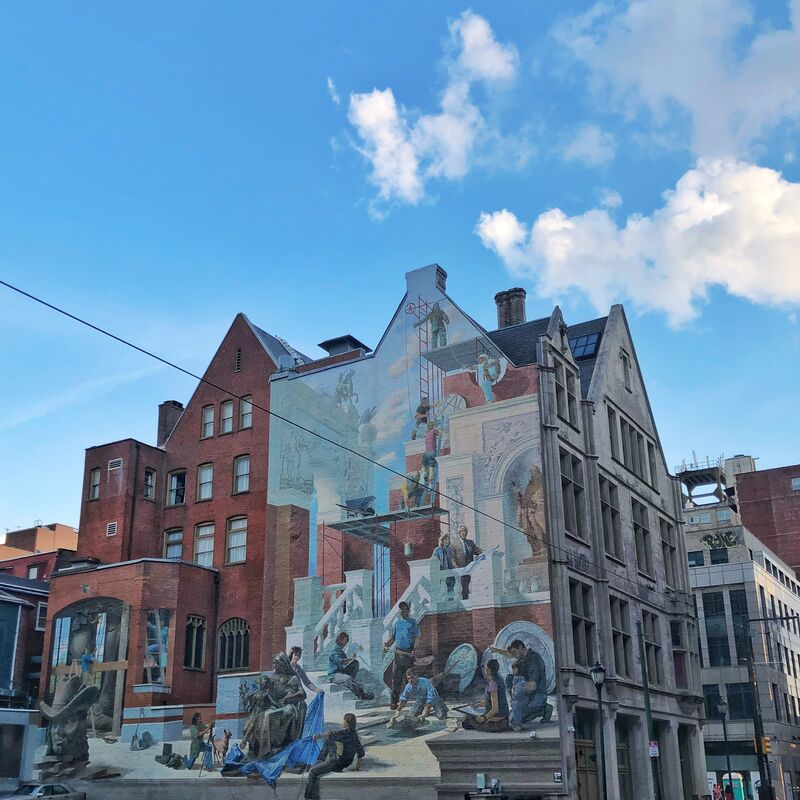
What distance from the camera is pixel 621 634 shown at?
40.8 metres

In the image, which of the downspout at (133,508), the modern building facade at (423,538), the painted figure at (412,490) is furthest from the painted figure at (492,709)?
the downspout at (133,508)

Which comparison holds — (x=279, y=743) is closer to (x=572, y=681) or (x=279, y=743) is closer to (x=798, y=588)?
(x=572, y=681)

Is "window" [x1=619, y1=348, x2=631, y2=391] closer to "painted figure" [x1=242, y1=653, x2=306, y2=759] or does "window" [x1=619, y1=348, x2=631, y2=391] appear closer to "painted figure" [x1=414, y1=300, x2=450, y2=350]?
"painted figure" [x1=414, y1=300, x2=450, y2=350]

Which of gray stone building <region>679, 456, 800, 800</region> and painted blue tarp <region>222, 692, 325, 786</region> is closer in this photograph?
painted blue tarp <region>222, 692, 325, 786</region>

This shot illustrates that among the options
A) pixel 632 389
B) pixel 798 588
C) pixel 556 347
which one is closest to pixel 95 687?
pixel 556 347

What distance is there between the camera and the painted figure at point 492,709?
114ft

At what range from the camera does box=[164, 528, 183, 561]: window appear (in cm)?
4825

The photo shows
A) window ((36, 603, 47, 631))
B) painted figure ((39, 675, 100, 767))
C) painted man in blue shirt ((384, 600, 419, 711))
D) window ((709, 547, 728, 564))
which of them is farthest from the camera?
window ((709, 547, 728, 564))

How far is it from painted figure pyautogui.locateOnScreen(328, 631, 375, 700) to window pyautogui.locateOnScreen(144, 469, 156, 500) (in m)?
14.3

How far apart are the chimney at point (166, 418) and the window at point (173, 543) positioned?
5.19m

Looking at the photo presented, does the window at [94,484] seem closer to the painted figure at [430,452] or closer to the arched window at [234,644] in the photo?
the arched window at [234,644]

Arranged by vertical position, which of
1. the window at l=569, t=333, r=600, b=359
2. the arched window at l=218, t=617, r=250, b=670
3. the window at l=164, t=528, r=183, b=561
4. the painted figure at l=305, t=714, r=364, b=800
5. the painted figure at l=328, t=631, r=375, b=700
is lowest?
the painted figure at l=305, t=714, r=364, b=800

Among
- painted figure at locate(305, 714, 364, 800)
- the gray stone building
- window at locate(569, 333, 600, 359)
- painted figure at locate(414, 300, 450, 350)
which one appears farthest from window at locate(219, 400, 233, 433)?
the gray stone building

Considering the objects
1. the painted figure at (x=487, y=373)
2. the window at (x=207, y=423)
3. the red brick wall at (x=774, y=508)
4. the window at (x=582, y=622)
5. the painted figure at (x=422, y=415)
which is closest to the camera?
the window at (x=582, y=622)
